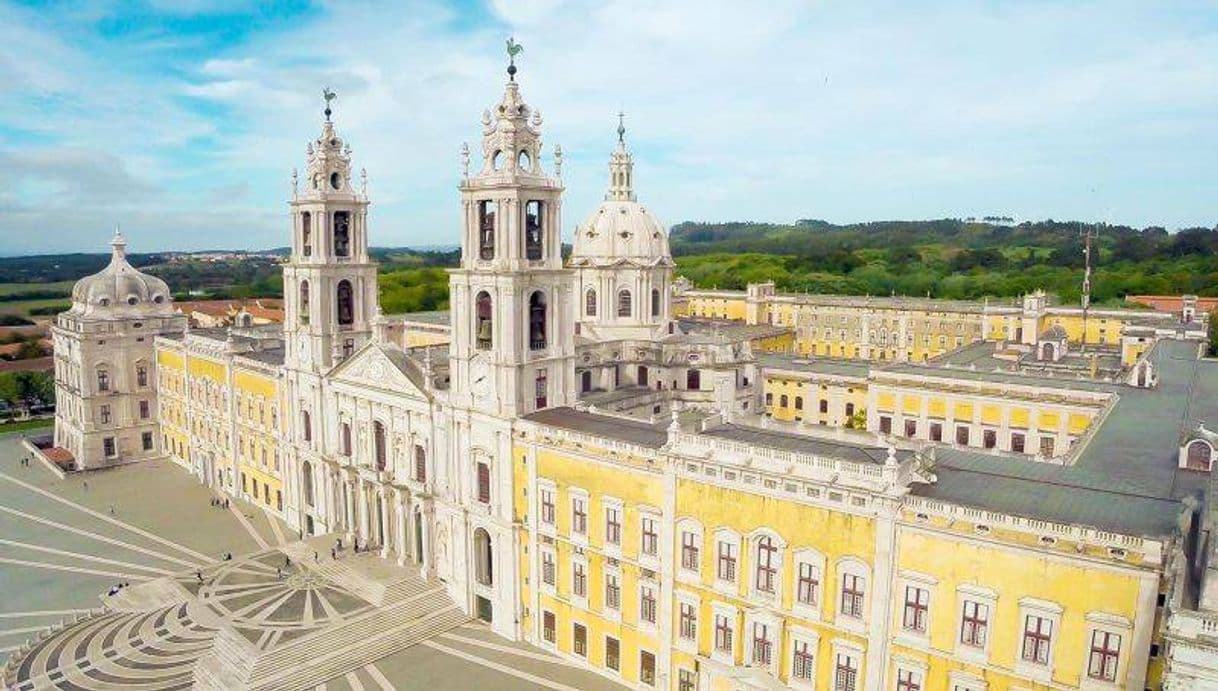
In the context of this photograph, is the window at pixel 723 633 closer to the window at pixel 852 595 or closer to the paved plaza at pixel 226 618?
the window at pixel 852 595

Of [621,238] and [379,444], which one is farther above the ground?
[621,238]

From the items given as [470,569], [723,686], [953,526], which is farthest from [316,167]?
[953,526]

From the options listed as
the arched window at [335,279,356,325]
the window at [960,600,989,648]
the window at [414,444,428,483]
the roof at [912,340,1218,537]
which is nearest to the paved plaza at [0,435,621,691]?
the window at [414,444,428,483]

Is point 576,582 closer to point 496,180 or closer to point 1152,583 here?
point 496,180

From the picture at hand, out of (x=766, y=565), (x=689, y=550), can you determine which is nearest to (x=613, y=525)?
(x=689, y=550)

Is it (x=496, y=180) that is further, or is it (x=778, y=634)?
(x=496, y=180)

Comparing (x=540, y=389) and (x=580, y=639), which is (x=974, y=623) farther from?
(x=540, y=389)

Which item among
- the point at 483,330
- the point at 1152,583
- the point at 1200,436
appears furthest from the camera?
the point at 483,330

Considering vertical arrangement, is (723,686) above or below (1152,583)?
below
